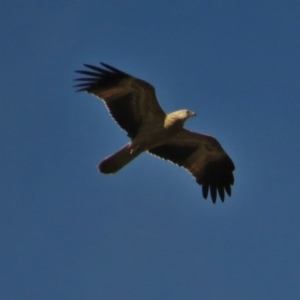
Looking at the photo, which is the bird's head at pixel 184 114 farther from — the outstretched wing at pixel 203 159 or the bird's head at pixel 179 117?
the outstretched wing at pixel 203 159

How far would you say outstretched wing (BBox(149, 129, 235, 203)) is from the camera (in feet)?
68.7

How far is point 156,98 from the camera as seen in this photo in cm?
1983

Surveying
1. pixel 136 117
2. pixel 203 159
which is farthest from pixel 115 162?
pixel 203 159

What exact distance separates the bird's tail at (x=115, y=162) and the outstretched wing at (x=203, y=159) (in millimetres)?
1666

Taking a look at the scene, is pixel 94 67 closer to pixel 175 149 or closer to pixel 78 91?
pixel 78 91

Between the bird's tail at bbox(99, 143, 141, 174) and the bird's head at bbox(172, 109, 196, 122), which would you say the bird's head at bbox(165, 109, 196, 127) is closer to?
the bird's head at bbox(172, 109, 196, 122)

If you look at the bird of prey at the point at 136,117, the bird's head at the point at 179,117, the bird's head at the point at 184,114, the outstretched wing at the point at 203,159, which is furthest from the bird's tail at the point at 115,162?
the outstretched wing at the point at 203,159

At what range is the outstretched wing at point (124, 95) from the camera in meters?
19.7

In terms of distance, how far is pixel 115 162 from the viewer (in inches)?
750

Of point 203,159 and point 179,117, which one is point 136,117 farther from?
point 203,159

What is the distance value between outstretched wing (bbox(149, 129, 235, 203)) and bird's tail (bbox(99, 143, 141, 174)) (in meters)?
1.67

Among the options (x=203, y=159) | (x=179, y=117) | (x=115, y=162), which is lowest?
(x=115, y=162)

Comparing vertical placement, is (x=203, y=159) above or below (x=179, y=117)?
→ below

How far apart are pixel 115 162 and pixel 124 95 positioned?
5.18 feet
